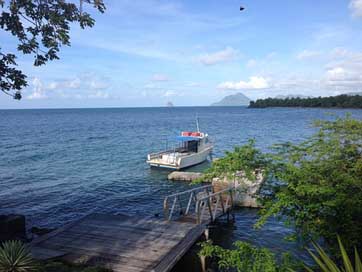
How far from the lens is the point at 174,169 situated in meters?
25.7

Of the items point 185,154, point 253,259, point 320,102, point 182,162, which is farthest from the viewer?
point 320,102

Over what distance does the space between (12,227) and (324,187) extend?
11.7m

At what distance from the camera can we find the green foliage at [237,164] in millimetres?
5777

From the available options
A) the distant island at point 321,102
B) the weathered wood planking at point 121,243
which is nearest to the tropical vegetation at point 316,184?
the weathered wood planking at point 121,243

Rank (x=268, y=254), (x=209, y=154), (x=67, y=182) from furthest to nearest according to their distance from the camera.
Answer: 1. (x=209, y=154)
2. (x=67, y=182)
3. (x=268, y=254)

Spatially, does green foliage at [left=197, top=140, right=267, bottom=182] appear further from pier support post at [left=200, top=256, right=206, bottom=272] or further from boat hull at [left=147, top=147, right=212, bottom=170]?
boat hull at [left=147, top=147, right=212, bottom=170]

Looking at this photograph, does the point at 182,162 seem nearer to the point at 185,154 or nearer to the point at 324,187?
the point at 185,154

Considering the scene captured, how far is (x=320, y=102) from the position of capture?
140 metres

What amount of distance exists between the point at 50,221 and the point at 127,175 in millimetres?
9677

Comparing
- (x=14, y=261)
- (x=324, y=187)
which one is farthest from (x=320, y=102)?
(x=14, y=261)

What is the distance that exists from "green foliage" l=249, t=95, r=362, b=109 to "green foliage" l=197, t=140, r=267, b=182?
122014 mm

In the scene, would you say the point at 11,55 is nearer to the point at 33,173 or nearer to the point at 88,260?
the point at 88,260

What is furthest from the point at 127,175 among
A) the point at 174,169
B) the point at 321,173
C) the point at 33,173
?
the point at 321,173

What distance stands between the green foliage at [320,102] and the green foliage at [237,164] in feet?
400
